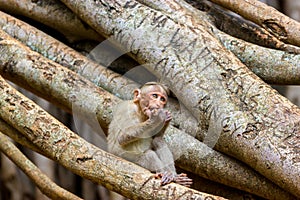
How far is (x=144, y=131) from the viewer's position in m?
2.29

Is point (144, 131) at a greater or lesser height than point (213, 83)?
lesser

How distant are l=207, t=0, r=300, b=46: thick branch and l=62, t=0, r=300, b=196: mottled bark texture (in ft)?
0.80

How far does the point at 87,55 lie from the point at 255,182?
104cm

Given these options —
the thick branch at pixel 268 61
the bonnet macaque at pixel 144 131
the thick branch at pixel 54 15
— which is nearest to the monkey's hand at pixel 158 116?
the bonnet macaque at pixel 144 131

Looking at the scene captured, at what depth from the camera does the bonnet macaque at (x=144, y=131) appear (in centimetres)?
227

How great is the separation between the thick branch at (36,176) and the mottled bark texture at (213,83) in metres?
0.60

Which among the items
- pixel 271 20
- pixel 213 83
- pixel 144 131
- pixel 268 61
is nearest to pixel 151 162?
pixel 144 131

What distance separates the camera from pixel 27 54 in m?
2.62

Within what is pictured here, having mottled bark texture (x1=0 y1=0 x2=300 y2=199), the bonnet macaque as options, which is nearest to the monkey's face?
the bonnet macaque

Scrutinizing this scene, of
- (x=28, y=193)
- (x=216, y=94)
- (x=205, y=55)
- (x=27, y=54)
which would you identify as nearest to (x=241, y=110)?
(x=216, y=94)

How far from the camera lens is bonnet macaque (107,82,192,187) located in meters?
2.27

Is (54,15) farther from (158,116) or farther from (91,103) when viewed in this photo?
(158,116)

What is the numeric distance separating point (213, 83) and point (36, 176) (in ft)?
2.89

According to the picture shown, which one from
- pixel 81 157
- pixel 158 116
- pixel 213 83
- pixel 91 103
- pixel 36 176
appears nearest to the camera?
pixel 81 157
